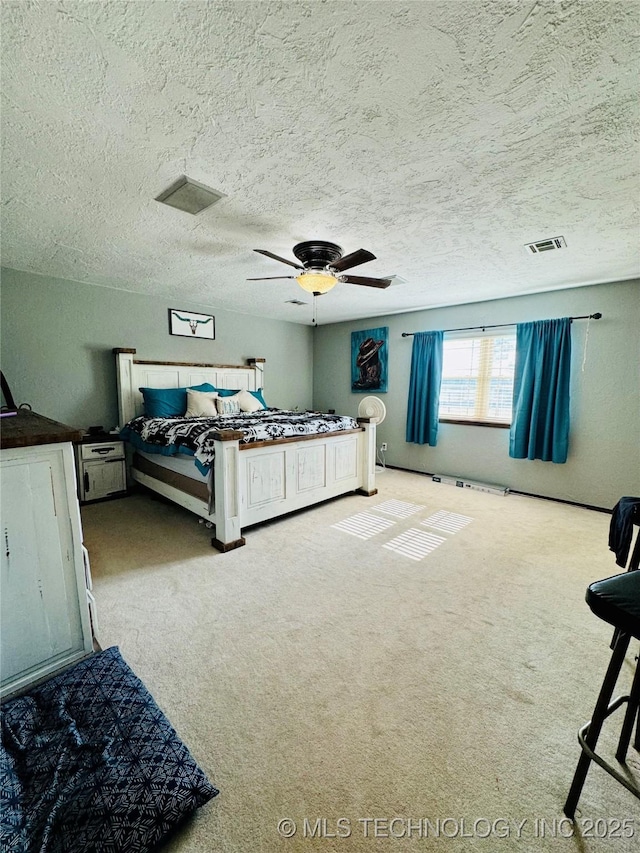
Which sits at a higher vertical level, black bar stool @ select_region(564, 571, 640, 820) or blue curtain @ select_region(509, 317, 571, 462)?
blue curtain @ select_region(509, 317, 571, 462)

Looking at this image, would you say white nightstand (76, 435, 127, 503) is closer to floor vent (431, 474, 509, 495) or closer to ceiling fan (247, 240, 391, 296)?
ceiling fan (247, 240, 391, 296)

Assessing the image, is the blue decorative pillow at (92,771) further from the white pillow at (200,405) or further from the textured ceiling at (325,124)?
the white pillow at (200,405)

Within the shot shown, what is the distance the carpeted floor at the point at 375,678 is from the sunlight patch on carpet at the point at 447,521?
180 millimetres

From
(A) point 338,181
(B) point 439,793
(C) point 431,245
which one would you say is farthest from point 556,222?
(B) point 439,793

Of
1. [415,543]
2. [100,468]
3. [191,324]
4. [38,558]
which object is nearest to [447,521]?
[415,543]

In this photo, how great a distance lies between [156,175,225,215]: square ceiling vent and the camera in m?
1.77

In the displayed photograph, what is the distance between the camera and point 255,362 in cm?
517

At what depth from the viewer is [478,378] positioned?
14.3 ft

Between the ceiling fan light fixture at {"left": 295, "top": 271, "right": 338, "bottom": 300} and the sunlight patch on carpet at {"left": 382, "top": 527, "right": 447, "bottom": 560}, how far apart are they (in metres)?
2.06

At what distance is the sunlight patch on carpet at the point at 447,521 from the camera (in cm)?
304

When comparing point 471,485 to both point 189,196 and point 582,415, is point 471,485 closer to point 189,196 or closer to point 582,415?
point 582,415

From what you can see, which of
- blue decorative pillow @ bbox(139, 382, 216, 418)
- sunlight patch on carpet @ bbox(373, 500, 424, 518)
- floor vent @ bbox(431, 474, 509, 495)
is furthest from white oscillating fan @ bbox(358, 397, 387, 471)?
blue decorative pillow @ bbox(139, 382, 216, 418)

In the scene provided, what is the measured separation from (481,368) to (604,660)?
3.41 m

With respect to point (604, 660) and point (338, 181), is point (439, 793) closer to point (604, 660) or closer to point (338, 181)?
point (604, 660)
